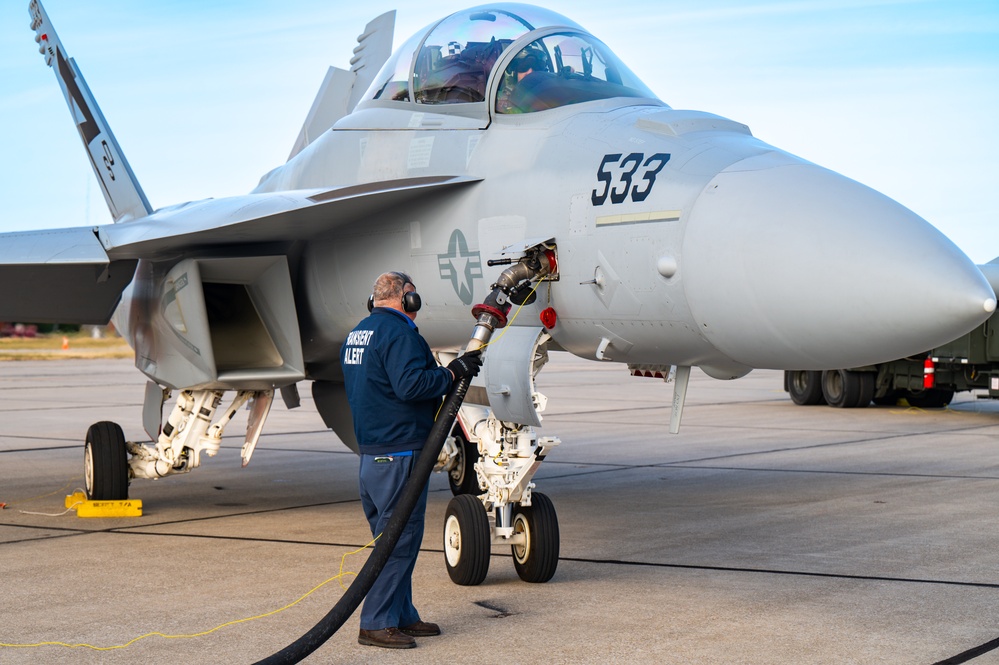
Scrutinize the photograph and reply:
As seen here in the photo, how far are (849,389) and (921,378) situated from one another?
127cm

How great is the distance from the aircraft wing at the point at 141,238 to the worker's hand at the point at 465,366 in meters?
1.61

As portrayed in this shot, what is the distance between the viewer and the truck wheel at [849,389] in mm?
20594

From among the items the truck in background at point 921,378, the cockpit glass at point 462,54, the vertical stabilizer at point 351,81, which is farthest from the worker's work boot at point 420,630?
the truck in background at point 921,378

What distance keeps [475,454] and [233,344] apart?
244 centimetres

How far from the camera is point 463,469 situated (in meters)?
10.3

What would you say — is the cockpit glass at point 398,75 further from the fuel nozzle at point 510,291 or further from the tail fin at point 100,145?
the tail fin at point 100,145

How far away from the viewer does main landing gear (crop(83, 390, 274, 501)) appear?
9219mm

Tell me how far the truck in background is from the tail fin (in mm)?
10863

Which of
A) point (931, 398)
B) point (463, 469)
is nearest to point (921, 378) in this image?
point (931, 398)

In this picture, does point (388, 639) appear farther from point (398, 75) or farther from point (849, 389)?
point (849, 389)

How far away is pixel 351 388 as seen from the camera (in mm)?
5504

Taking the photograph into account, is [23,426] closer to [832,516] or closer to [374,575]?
[832,516]

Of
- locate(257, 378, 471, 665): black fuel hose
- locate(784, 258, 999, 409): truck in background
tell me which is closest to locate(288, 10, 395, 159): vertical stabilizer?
locate(257, 378, 471, 665): black fuel hose

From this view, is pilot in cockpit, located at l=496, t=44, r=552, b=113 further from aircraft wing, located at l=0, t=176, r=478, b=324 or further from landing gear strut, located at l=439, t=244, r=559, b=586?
landing gear strut, located at l=439, t=244, r=559, b=586
